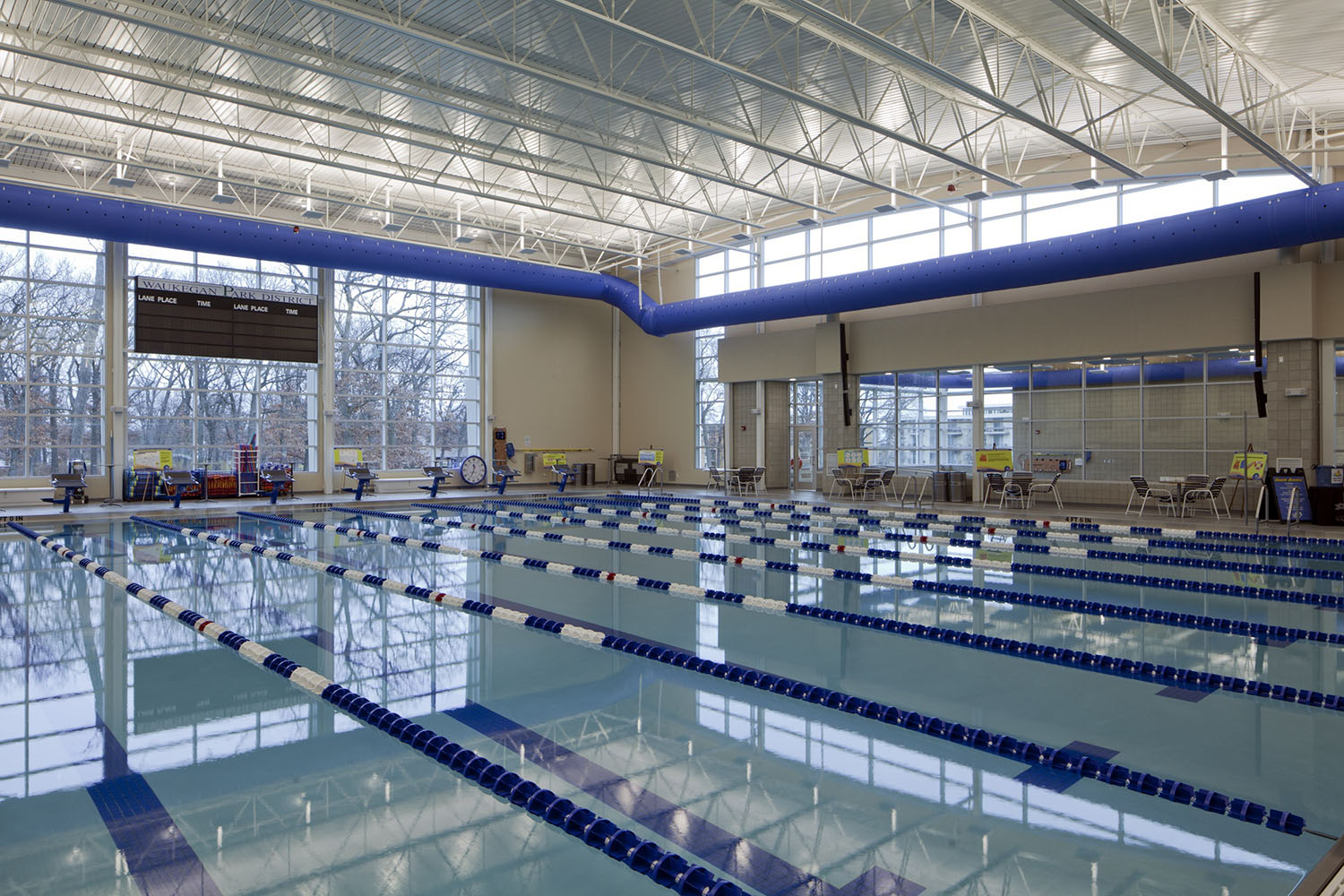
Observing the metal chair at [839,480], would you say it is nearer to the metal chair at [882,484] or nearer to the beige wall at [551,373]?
the metal chair at [882,484]

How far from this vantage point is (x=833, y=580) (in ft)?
26.1

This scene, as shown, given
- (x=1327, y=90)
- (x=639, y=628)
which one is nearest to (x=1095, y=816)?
(x=639, y=628)

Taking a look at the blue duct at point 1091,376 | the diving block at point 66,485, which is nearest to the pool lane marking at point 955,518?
the blue duct at point 1091,376

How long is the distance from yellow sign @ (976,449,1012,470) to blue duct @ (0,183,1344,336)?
8.99 feet

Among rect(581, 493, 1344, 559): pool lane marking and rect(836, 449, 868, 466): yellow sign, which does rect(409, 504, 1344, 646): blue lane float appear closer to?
rect(581, 493, 1344, 559): pool lane marking

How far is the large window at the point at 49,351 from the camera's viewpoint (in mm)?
15523

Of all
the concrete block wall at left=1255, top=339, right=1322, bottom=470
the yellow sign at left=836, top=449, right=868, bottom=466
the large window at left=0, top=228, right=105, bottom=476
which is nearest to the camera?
the concrete block wall at left=1255, top=339, right=1322, bottom=470

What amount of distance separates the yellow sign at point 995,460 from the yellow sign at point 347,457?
481 inches

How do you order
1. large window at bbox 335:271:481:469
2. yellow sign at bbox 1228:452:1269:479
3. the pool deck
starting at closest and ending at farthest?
1. yellow sign at bbox 1228:452:1269:479
2. the pool deck
3. large window at bbox 335:271:481:469

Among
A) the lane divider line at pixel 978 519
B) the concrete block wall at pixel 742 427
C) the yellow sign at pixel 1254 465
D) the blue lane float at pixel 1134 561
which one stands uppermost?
the concrete block wall at pixel 742 427

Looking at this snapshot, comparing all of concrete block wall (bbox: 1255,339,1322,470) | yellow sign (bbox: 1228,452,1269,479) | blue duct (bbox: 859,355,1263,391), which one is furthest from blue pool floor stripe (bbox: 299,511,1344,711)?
blue duct (bbox: 859,355,1263,391)

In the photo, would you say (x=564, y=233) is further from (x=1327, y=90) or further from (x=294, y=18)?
(x=1327, y=90)

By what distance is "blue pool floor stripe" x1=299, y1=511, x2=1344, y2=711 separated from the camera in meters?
4.54

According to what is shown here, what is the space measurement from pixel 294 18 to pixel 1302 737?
35.0ft
